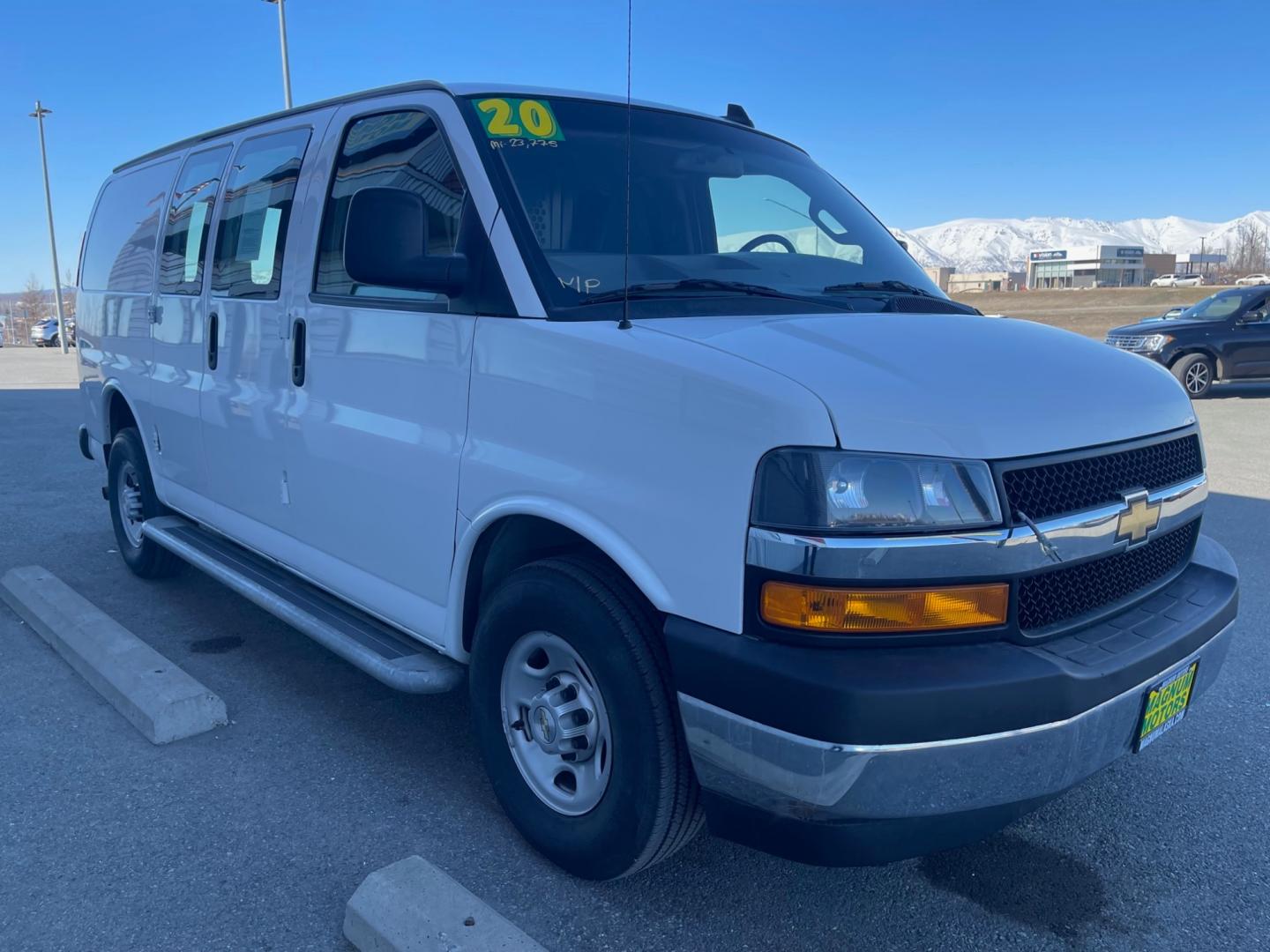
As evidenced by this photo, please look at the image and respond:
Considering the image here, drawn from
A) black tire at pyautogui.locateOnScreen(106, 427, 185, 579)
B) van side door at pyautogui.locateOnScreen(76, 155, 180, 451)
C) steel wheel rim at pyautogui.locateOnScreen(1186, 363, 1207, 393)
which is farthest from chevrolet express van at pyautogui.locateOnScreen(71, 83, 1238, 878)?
steel wheel rim at pyautogui.locateOnScreen(1186, 363, 1207, 393)

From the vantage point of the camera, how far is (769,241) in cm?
346

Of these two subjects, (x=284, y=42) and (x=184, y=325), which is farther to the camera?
(x=284, y=42)

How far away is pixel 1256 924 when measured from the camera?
2.53 meters

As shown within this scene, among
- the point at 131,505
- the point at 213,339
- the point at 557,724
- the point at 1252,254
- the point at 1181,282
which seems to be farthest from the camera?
the point at 1252,254

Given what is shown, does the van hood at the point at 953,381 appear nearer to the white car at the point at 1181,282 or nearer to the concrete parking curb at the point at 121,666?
the concrete parking curb at the point at 121,666

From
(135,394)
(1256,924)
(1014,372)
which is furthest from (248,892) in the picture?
(135,394)

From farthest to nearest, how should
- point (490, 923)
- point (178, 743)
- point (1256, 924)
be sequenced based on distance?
point (178, 743)
point (1256, 924)
point (490, 923)

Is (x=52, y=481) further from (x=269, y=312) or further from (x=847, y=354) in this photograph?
(x=847, y=354)

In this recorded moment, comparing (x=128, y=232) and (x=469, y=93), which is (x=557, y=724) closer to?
(x=469, y=93)

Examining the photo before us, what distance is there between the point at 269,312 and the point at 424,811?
1.93m

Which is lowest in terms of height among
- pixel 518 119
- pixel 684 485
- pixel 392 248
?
pixel 684 485

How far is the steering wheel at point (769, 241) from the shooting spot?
3.37 metres

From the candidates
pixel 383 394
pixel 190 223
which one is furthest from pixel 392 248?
pixel 190 223

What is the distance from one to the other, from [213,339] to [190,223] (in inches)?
31.7
